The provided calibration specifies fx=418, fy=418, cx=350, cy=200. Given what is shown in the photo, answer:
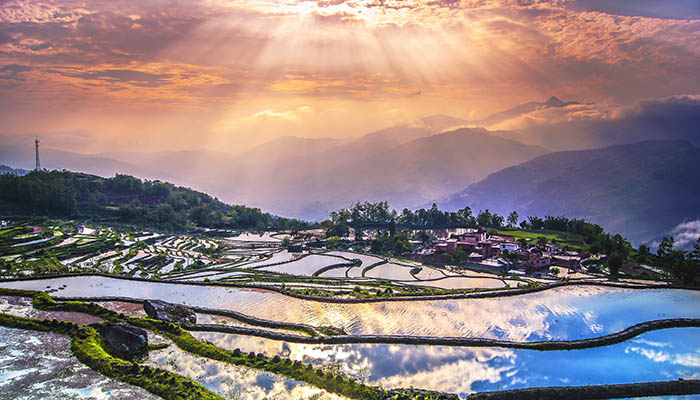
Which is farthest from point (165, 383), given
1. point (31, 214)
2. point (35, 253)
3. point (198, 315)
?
point (31, 214)

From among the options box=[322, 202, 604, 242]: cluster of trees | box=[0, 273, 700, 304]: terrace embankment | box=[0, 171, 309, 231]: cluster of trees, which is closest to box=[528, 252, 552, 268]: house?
Result: box=[0, 273, 700, 304]: terrace embankment

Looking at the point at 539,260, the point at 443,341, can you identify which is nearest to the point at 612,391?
the point at 443,341

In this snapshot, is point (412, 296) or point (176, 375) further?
point (412, 296)

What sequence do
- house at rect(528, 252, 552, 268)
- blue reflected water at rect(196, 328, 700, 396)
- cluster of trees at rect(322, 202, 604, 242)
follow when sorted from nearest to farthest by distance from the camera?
blue reflected water at rect(196, 328, 700, 396)
house at rect(528, 252, 552, 268)
cluster of trees at rect(322, 202, 604, 242)

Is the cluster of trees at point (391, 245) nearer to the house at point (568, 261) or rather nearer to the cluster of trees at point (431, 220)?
the cluster of trees at point (431, 220)

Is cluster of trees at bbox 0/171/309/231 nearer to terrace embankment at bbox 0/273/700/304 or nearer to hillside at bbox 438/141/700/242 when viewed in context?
terrace embankment at bbox 0/273/700/304

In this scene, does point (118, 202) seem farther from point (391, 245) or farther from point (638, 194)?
point (638, 194)
